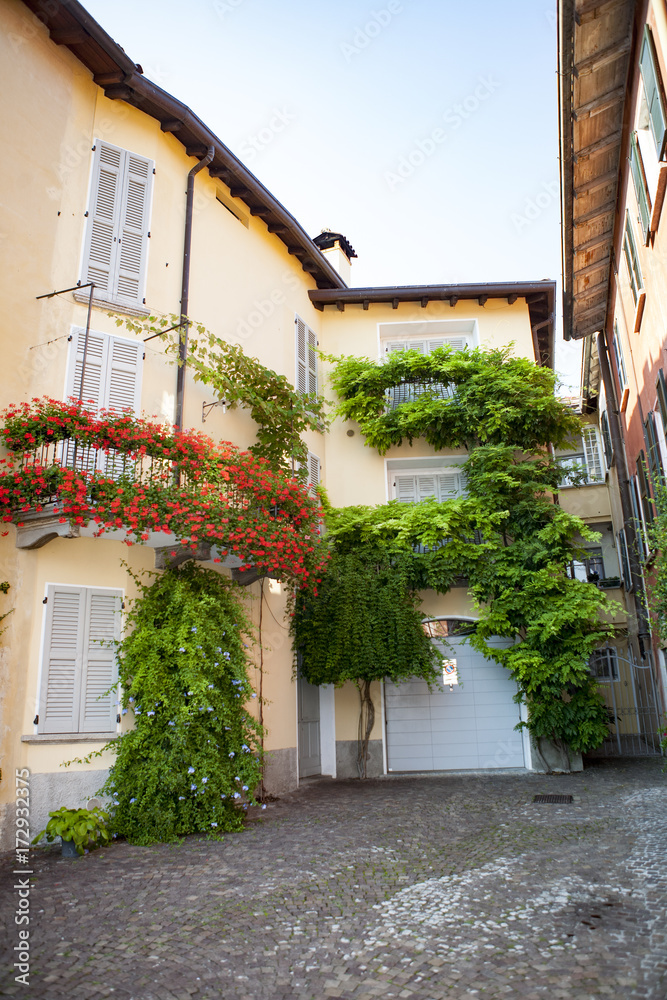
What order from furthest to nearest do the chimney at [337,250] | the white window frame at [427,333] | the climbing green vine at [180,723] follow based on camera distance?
the chimney at [337,250], the white window frame at [427,333], the climbing green vine at [180,723]

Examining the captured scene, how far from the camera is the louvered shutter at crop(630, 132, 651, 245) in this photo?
959 cm

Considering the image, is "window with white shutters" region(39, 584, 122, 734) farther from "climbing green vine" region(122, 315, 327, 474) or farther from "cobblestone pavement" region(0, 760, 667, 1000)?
"climbing green vine" region(122, 315, 327, 474)

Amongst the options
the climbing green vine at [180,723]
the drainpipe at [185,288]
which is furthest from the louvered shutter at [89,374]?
the climbing green vine at [180,723]

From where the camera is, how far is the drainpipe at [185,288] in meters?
11.1

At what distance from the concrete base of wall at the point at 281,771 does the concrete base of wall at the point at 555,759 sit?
4619 millimetres

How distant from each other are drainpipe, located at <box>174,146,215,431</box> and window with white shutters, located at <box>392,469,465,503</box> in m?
6.27

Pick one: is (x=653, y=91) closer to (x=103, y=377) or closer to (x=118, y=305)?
(x=118, y=305)

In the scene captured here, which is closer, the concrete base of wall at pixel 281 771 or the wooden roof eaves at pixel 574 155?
the wooden roof eaves at pixel 574 155

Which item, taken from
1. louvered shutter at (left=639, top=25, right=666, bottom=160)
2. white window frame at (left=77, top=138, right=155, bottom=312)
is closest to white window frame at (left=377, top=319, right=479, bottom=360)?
white window frame at (left=77, top=138, right=155, bottom=312)

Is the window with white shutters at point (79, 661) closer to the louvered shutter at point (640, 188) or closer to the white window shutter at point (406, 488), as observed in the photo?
the white window shutter at point (406, 488)

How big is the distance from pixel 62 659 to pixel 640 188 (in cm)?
969

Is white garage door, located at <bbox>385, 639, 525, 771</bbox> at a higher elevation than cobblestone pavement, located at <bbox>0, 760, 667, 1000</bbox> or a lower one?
higher

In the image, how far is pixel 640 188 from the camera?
32.1ft

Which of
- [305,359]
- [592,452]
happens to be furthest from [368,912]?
[592,452]
